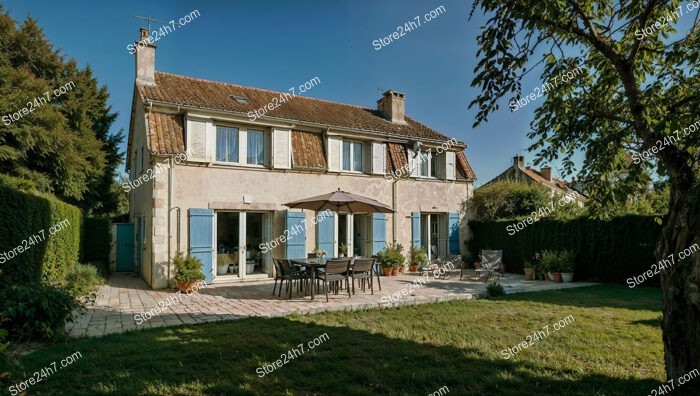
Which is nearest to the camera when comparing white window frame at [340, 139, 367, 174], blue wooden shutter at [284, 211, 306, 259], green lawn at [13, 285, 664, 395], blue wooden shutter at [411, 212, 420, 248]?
green lawn at [13, 285, 664, 395]

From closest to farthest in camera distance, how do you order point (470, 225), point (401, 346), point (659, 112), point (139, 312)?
point (659, 112), point (401, 346), point (139, 312), point (470, 225)

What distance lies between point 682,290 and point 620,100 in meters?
2.80

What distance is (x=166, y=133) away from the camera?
11.1 meters

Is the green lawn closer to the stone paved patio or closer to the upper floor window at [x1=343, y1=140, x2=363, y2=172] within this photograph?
the stone paved patio

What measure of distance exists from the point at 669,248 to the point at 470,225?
44.7ft

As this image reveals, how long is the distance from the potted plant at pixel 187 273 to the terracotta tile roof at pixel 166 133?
9.38ft

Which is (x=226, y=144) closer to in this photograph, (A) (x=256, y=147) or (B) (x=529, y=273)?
(A) (x=256, y=147)

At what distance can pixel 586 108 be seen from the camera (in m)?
4.78

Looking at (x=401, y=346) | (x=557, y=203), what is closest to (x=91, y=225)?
(x=401, y=346)

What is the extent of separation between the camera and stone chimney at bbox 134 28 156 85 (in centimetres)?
1256

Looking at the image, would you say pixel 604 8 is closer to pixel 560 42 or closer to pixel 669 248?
pixel 560 42

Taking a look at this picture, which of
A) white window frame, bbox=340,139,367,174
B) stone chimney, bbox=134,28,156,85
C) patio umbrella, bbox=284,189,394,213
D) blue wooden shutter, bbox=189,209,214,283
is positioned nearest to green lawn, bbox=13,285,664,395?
patio umbrella, bbox=284,189,394,213

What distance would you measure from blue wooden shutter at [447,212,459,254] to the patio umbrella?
642 centimetres

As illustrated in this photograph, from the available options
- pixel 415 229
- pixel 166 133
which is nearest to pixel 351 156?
pixel 415 229
